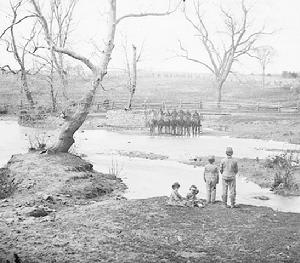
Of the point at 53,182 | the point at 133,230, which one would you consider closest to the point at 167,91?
the point at 53,182

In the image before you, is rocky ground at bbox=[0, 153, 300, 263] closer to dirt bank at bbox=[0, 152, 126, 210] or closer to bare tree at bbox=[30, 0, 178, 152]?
dirt bank at bbox=[0, 152, 126, 210]

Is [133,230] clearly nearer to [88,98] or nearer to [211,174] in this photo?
[211,174]

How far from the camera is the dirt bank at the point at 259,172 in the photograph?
16.7 metres

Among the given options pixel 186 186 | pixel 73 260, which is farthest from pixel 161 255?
pixel 186 186

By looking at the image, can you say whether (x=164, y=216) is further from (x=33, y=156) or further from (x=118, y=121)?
(x=118, y=121)

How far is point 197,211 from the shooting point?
12305mm

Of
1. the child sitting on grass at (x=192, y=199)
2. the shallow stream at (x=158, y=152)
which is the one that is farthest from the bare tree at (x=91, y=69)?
the child sitting on grass at (x=192, y=199)

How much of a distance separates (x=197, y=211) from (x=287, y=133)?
22.6 m

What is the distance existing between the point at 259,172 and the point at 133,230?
1008cm

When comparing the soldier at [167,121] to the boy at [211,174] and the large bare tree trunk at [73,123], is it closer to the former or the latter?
the large bare tree trunk at [73,123]

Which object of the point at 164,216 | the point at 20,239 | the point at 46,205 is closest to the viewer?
the point at 20,239

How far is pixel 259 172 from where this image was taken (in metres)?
19.6

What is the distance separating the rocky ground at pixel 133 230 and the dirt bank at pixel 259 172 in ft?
13.3

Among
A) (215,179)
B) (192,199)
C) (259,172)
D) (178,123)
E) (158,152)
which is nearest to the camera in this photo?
(215,179)
